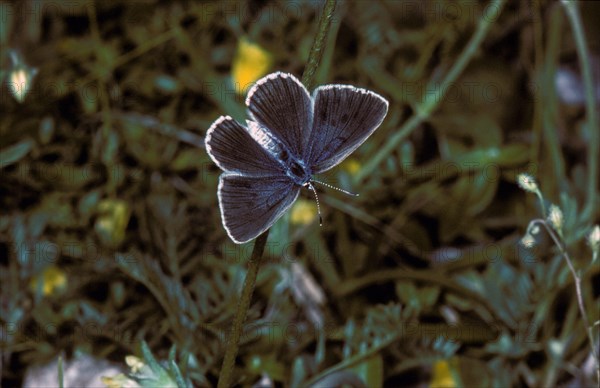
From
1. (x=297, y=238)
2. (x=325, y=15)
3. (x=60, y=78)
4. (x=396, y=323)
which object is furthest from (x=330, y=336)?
(x=60, y=78)

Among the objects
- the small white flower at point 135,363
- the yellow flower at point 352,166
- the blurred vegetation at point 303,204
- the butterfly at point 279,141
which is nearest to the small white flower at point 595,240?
the blurred vegetation at point 303,204

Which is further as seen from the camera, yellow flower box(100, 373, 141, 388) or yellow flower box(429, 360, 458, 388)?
yellow flower box(429, 360, 458, 388)

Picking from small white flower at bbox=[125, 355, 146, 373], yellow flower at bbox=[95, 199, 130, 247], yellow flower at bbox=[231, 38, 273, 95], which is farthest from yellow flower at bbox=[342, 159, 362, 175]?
small white flower at bbox=[125, 355, 146, 373]

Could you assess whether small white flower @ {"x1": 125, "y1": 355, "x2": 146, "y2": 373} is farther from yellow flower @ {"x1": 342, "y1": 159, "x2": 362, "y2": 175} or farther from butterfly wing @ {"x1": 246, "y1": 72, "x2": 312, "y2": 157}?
yellow flower @ {"x1": 342, "y1": 159, "x2": 362, "y2": 175}

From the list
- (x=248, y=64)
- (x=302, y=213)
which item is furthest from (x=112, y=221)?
(x=248, y=64)

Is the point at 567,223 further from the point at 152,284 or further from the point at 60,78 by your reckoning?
the point at 60,78

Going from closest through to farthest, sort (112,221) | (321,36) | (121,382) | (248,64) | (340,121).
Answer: (321,36) → (340,121) → (121,382) → (112,221) → (248,64)

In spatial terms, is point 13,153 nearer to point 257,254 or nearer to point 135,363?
point 135,363
